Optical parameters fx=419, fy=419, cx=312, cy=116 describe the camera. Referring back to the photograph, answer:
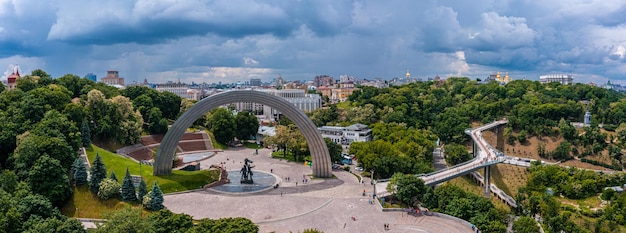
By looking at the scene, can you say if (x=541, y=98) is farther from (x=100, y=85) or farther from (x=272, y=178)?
(x=100, y=85)

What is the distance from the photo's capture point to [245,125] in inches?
2936

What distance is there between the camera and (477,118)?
301 feet

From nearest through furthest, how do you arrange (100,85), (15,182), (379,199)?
(15,182)
(379,199)
(100,85)

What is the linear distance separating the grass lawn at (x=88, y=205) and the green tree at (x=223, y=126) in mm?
35449

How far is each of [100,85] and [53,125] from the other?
115 feet

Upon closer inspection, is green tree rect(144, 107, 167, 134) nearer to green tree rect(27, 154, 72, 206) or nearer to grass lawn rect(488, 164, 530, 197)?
green tree rect(27, 154, 72, 206)

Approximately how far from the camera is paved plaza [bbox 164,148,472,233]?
32750 mm

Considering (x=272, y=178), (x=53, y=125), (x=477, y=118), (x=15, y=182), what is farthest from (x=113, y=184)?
(x=477, y=118)

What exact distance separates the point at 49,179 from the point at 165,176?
11071 millimetres

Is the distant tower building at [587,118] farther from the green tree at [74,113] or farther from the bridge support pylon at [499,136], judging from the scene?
the green tree at [74,113]

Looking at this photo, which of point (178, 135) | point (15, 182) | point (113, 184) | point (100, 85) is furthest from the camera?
point (100, 85)

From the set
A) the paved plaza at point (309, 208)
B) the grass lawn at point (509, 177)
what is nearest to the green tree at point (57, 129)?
the paved plaza at point (309, 208)

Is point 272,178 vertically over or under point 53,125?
under

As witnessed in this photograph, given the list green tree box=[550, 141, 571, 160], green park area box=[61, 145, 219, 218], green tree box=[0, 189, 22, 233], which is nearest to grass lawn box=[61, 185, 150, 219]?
green park area box=[61, 145, 219, 218]
